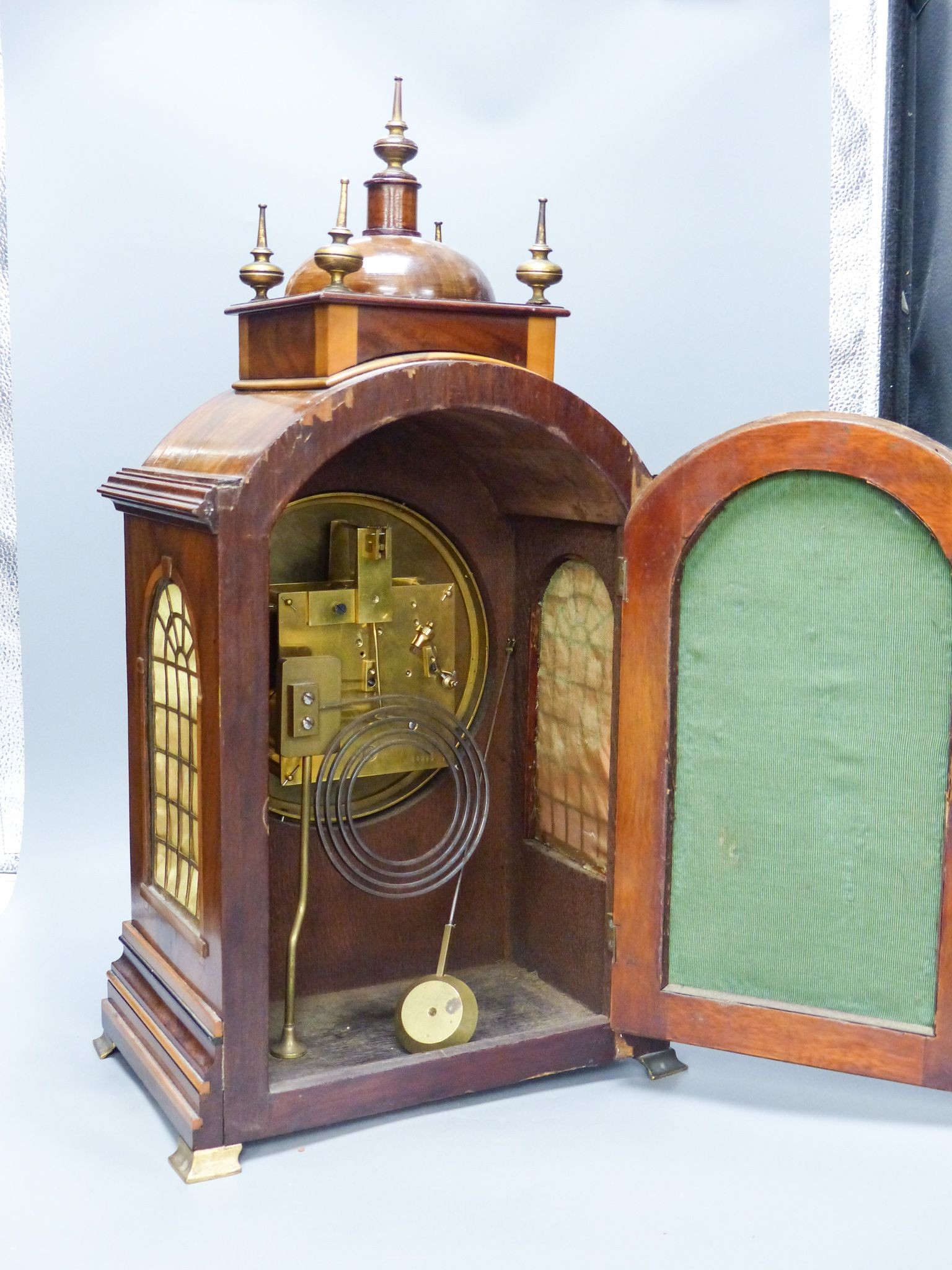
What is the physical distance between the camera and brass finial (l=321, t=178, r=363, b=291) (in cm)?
215

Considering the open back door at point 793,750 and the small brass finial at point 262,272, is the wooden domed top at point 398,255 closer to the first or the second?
the small brass finial at point 262,272

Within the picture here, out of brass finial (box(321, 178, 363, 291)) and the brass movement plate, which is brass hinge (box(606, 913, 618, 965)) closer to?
the brass movement plate

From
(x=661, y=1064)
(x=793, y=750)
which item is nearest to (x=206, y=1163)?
(x=661, y=1064)

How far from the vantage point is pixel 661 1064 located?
8.25ft

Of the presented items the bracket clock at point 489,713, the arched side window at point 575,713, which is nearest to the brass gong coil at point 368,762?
the bracket clock at point 489,713

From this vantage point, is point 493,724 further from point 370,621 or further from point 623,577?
point 623,577

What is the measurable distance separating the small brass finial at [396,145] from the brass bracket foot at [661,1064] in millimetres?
1540

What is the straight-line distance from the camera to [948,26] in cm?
300

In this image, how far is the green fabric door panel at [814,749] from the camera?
217cm

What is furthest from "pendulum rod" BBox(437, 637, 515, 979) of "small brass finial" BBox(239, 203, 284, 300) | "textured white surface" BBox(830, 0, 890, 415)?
"textured white surface" BBox(830, 0, 890, 415)

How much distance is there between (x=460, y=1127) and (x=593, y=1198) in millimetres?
286

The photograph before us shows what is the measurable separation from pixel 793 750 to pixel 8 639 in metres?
2.09

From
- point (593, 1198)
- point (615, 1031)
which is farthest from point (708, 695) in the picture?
point (593, 1198)

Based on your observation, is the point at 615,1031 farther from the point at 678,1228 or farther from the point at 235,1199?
the point at 235,1199
